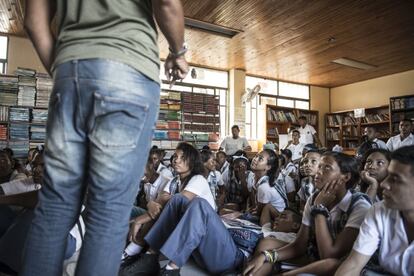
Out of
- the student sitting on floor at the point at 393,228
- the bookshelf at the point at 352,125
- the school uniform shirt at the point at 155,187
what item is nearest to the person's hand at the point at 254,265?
the student sitting on floor at the point at 393,228

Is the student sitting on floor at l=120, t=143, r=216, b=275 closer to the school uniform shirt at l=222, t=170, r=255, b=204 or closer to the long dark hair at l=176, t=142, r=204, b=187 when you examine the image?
the long dark hair at l=176, t=142, r=204, b=187

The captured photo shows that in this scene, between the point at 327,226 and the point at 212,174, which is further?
Answer: the point at 212,174

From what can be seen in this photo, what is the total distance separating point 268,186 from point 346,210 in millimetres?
1211

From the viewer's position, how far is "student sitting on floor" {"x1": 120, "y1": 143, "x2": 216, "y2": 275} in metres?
1.96

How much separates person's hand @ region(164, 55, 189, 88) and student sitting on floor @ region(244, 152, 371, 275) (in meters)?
1.08

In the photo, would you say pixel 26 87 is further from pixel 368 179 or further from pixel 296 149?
pixel 368 179

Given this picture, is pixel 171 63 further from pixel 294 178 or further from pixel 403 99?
pixel 403 99

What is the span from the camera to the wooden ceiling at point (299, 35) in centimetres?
445

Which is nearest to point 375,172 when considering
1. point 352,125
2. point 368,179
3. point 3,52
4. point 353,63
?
point 368,179

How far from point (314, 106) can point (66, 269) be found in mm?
8908

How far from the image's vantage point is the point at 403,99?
7.27 meters

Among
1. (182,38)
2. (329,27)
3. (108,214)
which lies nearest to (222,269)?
(108,214)

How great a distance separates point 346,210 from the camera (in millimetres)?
1562

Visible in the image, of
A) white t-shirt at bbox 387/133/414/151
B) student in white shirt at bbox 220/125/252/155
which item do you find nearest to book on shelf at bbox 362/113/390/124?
white t-shirt at bbox 387/133/414/151
